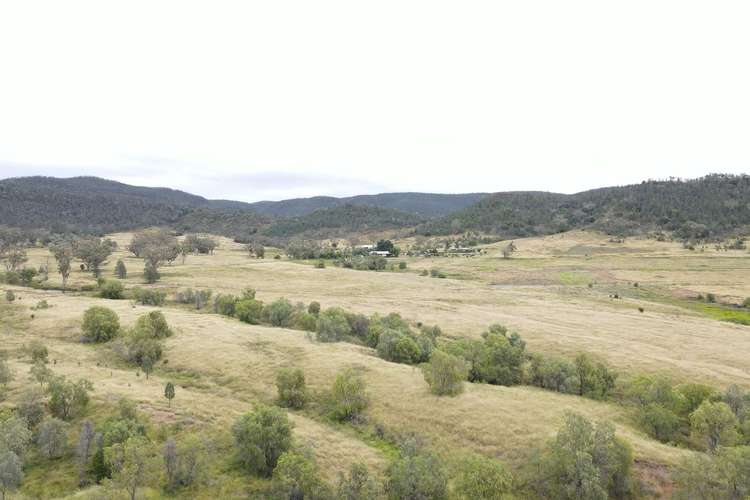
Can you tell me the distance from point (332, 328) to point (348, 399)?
74.3 feet

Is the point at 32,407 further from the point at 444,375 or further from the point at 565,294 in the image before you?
the point at 565,294

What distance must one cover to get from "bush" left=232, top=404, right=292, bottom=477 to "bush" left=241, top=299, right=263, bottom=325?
1688 inches

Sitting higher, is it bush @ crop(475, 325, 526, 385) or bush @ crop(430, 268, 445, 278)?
bush @ crop(430, 268, 445, 278)


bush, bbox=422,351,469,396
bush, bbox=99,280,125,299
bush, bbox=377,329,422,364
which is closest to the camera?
bush, bbox=422,351,469,396

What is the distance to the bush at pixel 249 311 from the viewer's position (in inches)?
3135

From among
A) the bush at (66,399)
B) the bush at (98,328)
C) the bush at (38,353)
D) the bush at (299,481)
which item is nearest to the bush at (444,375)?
the bush at (299,481)

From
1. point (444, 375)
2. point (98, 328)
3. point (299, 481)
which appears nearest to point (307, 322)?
point (98, 328)

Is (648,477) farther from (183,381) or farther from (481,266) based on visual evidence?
(481,266)

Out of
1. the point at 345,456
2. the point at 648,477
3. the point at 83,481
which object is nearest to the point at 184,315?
the point at 83,481

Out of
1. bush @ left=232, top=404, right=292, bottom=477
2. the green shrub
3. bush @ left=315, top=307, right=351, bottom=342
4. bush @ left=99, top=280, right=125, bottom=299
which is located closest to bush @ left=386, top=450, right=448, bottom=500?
bush @ left=232, top=404, right=292, bottom=477

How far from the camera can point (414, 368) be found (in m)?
55.7

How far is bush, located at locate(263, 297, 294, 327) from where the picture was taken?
7881 centimetres

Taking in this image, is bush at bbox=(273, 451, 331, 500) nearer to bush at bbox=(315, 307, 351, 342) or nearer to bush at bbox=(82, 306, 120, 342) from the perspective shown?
bush at bbox=(315, 307, 351, 342)

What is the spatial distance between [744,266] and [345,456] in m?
165
